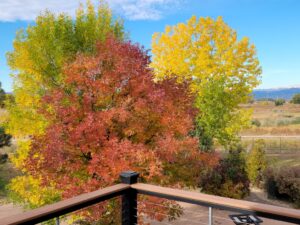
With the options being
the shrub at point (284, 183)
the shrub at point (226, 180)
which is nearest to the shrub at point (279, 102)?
the shrub at point (284, 183)

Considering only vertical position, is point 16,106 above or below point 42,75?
below

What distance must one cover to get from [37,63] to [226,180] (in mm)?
7397

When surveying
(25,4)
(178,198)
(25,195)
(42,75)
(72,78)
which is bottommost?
(25,195)

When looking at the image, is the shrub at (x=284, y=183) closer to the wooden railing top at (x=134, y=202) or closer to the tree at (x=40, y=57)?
the tree at (x=40, y=57)

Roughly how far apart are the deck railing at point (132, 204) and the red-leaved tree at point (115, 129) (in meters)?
3.02

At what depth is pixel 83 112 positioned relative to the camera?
21.6ft

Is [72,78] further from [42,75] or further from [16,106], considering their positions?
[16,106]

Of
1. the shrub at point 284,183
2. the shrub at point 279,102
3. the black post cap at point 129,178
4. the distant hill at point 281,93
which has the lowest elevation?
the shrub at point 284,183

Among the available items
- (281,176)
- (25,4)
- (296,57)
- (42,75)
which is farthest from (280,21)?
(42,75)

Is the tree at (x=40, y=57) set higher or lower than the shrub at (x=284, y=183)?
higher

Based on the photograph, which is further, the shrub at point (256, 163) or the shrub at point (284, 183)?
the shrub at point (256, 163)

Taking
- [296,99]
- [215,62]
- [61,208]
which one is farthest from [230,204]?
[296,99]

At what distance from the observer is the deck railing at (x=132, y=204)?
5.89ft

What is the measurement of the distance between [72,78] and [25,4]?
8613 millimetres
